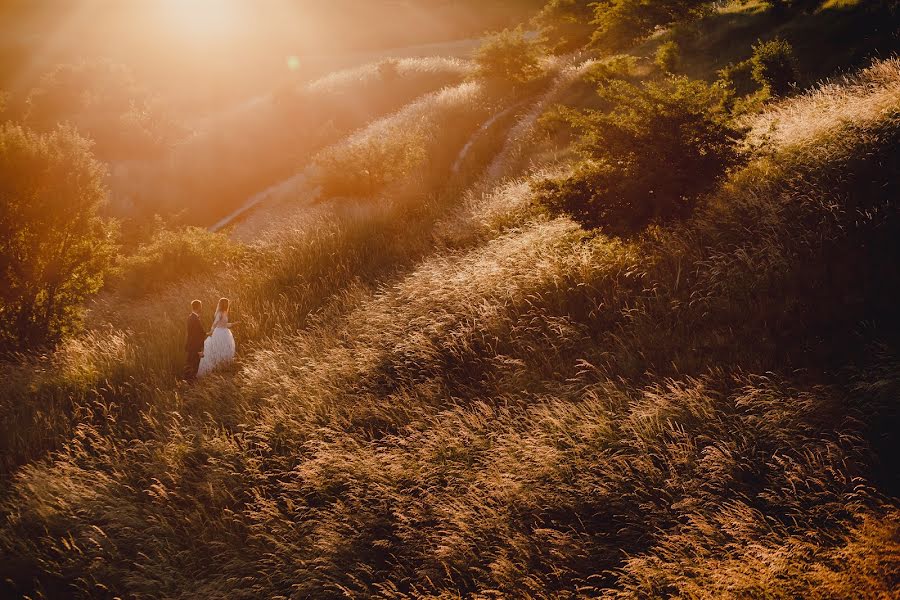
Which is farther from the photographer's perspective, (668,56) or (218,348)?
(668,56)

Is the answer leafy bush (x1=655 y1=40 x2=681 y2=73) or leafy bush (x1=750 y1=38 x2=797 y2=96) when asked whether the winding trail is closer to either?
leafy bush (x1=655 y1=40 x2=681 y2=73)

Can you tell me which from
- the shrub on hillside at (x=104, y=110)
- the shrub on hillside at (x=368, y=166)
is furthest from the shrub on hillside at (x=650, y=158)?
the shrub on hillside at (x=104, y=110)

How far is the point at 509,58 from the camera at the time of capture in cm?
2888

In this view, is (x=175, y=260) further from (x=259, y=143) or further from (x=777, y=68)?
(x=777, y=68)

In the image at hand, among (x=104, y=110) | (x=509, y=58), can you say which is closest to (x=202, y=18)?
(x=104, y=110)

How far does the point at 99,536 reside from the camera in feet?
18.5

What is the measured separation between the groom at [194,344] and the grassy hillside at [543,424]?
0.64m

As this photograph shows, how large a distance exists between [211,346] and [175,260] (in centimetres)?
884

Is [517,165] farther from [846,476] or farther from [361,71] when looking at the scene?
[361,71]

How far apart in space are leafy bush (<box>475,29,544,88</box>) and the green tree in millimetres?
21338

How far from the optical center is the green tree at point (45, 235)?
11984mm

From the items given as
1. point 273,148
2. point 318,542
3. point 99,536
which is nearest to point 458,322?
point 318,542

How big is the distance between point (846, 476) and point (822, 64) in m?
16.3

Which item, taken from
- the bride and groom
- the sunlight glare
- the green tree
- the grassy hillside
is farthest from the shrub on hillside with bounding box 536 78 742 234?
the sunlight glare
